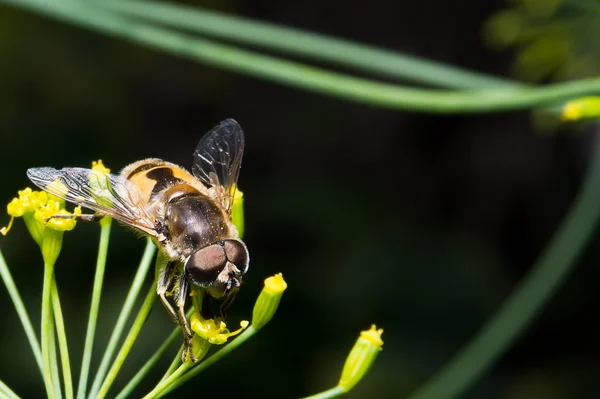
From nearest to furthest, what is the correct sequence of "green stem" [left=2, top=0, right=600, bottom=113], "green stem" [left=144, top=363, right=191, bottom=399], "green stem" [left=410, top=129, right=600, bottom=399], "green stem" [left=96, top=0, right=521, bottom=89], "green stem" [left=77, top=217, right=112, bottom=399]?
"green stem" [left=144, top=363, right=191, bottom=399], "green stem" [left=77, top=217, right=112, bottom=399], "green stem" [left=2, top=0, right=600, bottom=113], "green stem" [left=96, top=0, right=521, bottom=89], "green stem" [left=410, top=129, right=600, bottom=399]

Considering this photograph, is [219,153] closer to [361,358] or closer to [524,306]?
[361,358]

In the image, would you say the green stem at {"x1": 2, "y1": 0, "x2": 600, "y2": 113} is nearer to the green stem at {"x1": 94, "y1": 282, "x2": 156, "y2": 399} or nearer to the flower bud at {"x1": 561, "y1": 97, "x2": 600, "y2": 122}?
the flower bud at {"x1": 561, "y1": 97, "x2": 600, "y2": 122}

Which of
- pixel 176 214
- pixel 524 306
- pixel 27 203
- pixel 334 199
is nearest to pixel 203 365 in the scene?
pixel 176 214

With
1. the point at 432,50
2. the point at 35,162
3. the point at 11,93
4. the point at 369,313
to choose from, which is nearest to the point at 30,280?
the point at 35,162

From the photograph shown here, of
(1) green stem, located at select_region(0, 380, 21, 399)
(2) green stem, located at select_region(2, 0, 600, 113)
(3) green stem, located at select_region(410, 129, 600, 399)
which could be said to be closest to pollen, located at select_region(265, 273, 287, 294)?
(1) green stem, located at select_region(0, 380, 21, 399)

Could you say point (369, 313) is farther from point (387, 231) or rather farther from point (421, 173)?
point (421, 173)

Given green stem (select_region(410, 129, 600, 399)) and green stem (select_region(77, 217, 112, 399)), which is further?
green stem (select_region(410, 129, 600, 399))

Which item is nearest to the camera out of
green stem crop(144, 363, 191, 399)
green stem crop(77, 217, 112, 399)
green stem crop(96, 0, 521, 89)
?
green stem crop(144, 363, 191, 399)
